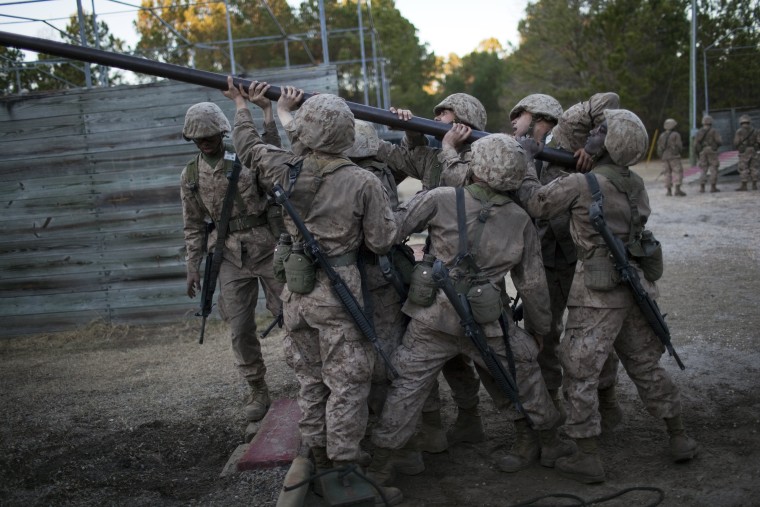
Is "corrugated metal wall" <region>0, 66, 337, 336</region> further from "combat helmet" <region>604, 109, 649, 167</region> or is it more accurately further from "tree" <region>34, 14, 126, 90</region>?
"tree" <region>34, 14, 126, 90</region>

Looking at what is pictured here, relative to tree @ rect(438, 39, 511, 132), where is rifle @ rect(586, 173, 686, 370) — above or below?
below

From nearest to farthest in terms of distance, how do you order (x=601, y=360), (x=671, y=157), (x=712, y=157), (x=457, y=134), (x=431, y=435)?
(x=601, y=360), (x=431, y=435), (x=457, y=134), (x=712, y=157), (x=671, y=157)

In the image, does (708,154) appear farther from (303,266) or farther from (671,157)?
(303,266)

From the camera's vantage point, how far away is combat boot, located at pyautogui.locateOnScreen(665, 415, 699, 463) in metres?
4.13

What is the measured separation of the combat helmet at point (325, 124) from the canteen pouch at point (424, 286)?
2.69 feet

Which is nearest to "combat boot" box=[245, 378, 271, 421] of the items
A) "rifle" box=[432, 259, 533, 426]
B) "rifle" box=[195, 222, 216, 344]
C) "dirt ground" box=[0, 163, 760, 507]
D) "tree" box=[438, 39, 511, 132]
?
"dirt ground" box=[0, 163, 760, 507]

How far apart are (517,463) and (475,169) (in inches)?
69.6

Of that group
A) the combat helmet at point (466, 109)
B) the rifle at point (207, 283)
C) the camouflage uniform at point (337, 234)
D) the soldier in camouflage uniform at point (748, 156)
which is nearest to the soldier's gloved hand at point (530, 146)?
the combat helmet at point (466, 109)

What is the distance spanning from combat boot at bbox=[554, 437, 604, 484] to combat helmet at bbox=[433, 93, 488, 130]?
2.16 meters

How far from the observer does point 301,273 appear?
12.7ft

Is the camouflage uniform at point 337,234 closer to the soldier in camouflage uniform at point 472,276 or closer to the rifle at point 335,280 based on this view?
the rifle at point 335,280

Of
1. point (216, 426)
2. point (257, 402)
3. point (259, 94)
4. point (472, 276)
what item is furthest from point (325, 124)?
point (216, 426)

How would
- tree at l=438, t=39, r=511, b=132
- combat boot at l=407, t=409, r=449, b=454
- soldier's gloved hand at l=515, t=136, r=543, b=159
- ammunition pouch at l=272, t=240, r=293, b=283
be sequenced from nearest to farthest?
1. ammunition pouch at l=272, t=240, r=293, b=283
2. soldier's gloved hand at l=515, t=136, r=543, b=159
3. combat boot at l=407, t=409, r=449, b=454
4. tree at l=438, t=39, r=511, b=132

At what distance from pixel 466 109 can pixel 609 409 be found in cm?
223
